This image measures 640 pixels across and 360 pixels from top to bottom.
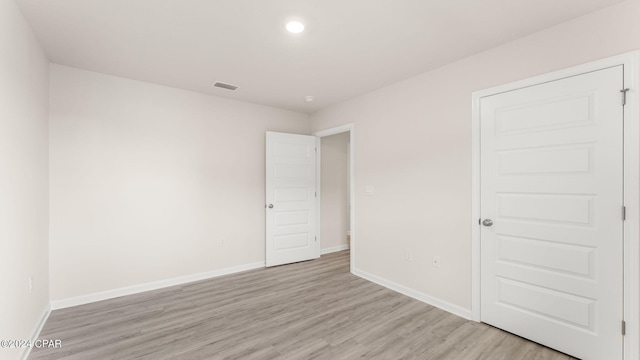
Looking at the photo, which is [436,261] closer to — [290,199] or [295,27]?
[290,199]

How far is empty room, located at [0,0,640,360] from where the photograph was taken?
1939 mm

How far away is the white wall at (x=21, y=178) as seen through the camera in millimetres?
1714

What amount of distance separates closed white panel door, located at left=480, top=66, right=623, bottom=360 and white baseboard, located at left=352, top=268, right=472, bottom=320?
0.72ft

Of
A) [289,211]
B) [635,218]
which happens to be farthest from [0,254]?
[635,218]

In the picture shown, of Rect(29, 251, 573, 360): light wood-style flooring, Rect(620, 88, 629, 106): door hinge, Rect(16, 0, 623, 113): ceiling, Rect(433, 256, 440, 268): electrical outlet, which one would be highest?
Rect(16, 0, 623, 113): ceiling

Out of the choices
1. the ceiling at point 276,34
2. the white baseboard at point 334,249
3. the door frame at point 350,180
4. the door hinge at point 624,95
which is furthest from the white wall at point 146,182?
the door hinge at point 624,95

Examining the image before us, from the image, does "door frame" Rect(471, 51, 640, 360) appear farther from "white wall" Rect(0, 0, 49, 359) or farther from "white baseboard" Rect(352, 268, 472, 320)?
"white wall" Rect(0, 0, 49, 359)

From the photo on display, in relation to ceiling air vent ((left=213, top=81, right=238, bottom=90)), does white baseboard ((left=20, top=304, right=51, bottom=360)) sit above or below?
below

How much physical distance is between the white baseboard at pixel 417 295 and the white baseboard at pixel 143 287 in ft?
5.50

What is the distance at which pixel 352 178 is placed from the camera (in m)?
4.05

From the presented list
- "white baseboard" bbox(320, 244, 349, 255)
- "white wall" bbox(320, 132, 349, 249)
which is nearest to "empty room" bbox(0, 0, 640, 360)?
"white baseboard" bbox(320, 244, 349, 255)

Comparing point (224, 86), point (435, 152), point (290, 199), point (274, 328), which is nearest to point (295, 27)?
point (224, 86)

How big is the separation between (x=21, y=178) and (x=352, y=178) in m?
3.39

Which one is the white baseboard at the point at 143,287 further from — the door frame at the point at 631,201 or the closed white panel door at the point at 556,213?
the door frame at the point at 631,201
